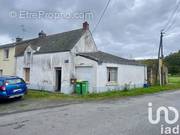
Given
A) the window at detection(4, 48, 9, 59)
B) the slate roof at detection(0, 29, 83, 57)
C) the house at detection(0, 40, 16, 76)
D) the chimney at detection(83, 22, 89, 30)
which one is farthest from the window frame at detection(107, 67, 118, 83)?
the window at detection(4, 48, 9, 59)

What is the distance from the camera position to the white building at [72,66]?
61.9ft

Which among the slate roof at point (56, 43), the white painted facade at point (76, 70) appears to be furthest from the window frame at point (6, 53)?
the white painted facade at point (76, 70)

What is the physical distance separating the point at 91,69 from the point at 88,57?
1093 millimetres

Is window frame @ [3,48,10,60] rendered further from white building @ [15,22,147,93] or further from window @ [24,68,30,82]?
window @ [24,68,30,82]

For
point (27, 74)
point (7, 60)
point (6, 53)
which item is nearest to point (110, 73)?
point (27, 74)

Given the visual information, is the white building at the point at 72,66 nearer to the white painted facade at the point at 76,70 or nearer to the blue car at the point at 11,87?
the white painted facade at the point at 76,70

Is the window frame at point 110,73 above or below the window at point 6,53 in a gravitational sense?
below

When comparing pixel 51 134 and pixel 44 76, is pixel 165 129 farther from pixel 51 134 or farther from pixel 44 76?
pixel 44 76

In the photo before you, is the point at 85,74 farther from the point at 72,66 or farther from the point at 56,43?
the point at 56,43

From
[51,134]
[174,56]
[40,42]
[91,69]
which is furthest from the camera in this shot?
[174,56]

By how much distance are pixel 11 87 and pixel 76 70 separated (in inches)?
A: 288

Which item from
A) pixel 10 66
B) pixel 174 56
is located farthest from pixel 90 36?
pixel 174 56

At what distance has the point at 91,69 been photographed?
61.0ft

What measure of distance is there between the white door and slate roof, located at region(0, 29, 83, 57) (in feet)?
7.17
